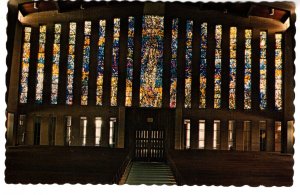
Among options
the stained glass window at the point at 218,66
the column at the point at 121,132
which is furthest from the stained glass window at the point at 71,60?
the stained glass window at the point at 218,66

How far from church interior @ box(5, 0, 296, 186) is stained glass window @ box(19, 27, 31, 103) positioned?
2 centimetres

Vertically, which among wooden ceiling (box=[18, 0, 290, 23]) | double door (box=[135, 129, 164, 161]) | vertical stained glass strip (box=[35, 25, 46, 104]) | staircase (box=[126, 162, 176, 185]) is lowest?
staircase (box=[126, 162, 176, 185])

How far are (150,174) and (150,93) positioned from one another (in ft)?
6.60

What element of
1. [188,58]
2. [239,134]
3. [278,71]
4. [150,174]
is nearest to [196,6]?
[188,58]

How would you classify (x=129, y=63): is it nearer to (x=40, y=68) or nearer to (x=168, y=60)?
(x=168, y=60)

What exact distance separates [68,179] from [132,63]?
286cm

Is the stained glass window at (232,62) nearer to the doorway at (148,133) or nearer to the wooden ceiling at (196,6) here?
the wooden ceiling at (196,6)

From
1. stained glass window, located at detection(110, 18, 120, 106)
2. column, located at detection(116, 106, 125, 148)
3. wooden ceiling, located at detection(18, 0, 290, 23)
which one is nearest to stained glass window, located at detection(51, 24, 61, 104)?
wooden ceiling, located at detection(18, 0, 290, 23)

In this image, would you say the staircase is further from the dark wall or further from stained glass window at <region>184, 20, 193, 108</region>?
stained glass window at <region>184, 20, 193, 108</region>

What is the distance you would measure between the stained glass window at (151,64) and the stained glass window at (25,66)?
2382 mm

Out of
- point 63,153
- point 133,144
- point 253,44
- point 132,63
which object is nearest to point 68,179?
point 63,153

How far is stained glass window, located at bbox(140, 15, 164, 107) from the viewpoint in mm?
8812

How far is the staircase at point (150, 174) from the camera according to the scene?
23.7ft

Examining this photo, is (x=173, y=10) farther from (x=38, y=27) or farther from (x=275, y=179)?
(x=275, y=179)
